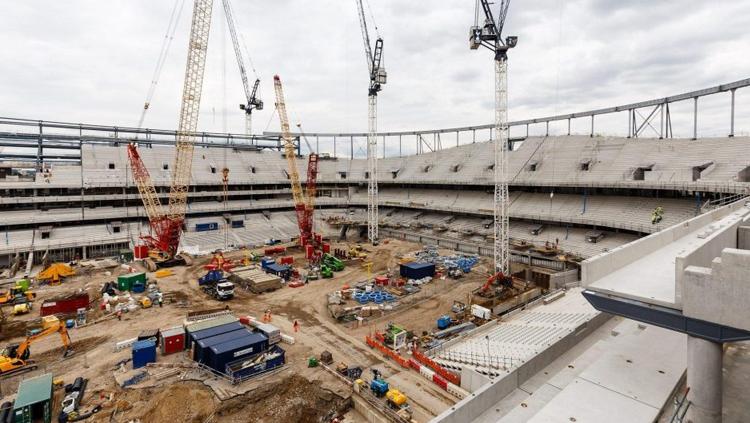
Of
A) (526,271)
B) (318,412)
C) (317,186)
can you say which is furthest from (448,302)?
(317,186)

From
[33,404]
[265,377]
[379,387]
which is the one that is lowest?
[265,377]

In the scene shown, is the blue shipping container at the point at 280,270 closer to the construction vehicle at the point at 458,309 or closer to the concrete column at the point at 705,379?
the construction vehicle at the point at 458,309

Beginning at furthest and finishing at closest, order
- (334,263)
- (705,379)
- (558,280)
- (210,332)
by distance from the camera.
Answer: (334,263) → (558,280) → (210,332) → (705,379)

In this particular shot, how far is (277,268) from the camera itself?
3975 centimetres

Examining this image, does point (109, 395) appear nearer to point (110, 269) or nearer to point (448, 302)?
point (448, 302)

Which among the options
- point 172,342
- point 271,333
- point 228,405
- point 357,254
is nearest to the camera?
point 228,405

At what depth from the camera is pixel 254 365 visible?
2011 centimetres

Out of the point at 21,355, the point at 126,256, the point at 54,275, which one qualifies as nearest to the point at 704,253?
the point at 21,355

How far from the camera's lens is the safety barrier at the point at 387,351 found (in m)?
21.1

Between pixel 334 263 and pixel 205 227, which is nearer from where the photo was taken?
pixel 334 263

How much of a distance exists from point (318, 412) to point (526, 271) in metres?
26.7

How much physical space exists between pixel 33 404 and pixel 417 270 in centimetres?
2904

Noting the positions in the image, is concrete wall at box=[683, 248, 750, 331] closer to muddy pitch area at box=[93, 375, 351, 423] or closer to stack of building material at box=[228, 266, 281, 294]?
muddy pitch area at box=[93, 375, 351, 423]

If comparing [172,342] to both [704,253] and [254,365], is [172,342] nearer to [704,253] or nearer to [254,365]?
[254,365]
